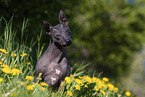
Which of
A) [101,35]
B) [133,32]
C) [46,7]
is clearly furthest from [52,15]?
[133,32]

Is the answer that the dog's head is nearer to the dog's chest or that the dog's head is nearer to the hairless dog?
the hairless dog

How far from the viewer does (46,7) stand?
6.29 m

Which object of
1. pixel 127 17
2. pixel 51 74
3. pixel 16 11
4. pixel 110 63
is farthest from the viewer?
pixel 127 17

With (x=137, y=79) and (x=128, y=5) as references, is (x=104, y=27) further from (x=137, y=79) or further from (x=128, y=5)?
(x=137, y=79)

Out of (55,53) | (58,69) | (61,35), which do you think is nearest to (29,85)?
(58,69)

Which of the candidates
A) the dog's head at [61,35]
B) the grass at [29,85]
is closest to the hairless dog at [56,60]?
the dog's head at [61,35]

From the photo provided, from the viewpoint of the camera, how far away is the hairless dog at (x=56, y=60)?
101 inches

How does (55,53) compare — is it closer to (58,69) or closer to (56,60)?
(56,60)

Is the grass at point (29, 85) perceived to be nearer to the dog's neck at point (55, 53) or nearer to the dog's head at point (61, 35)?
the dog's neck at point (55, 53)

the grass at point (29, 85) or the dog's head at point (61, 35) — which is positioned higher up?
the dog's head at point (61, 35)

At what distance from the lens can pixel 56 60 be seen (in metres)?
2.68

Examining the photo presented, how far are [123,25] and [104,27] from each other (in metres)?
1.39

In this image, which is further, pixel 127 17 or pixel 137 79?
pixel 137 79

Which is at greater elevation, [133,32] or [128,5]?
[128,5]
